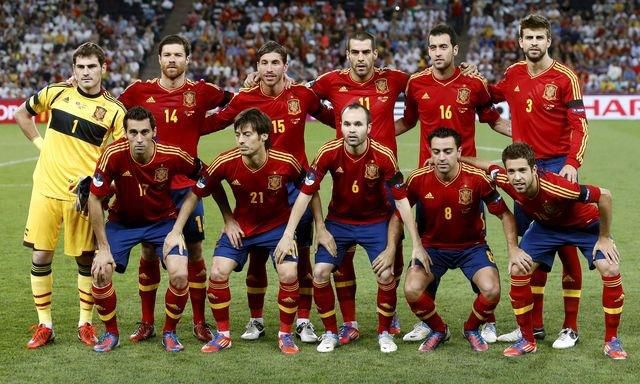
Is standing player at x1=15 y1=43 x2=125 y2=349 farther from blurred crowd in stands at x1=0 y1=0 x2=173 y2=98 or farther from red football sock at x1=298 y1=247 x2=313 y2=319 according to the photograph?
blurred crowd in stands at x1=0 y1=0 x2=173 y2=98

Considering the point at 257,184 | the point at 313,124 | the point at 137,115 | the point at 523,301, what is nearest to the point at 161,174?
the point at 137,115

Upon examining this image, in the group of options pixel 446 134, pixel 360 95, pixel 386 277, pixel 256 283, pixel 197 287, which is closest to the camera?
pixel 446 134

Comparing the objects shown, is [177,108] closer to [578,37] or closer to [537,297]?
[537,297]

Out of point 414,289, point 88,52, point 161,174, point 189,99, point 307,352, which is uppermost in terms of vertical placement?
point 88,52

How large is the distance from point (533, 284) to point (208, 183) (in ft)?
8.21

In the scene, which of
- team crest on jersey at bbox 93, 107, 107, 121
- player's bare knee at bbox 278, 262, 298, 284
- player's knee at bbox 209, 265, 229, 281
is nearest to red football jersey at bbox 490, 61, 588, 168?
player's bare knee at bbox 278, 262, 298, 284

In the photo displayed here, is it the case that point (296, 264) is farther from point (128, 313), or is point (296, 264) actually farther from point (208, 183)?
point (128, 313)

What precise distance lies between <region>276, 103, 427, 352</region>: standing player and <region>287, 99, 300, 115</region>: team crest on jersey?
590mm

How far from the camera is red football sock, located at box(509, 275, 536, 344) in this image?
7254mm

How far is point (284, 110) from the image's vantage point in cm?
801

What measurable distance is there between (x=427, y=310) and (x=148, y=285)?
2100mm

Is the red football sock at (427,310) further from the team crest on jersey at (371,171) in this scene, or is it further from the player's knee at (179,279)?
the player's knee at (179,279)

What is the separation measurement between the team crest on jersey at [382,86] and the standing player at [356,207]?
682 mm

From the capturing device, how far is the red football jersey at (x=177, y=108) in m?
7.99
